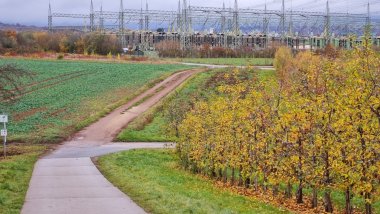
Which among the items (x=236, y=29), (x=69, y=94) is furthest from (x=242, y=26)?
(x=69, y=94)

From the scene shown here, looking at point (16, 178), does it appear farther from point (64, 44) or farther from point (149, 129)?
point (64, 44)

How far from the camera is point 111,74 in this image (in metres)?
83.8

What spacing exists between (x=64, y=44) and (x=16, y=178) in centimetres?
10749

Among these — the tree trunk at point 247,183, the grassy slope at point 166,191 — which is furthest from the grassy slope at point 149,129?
the tree trunk at point 247,183

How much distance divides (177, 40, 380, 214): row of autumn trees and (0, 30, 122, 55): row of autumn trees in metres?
97.2

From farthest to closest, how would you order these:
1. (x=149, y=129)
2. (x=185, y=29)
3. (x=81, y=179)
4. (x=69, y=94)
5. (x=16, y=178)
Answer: (x=185, y=29)
(x=69, y=94)
(x=149, y=129)
(x=16, y=178)
(x=81, y=179)

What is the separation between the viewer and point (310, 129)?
1922 cm

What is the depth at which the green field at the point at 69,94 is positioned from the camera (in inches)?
1837

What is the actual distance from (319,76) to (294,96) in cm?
142

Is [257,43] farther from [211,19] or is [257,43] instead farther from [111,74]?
[111,74]

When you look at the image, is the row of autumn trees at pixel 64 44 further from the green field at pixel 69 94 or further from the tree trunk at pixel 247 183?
the tree trunk at pixel 247 183

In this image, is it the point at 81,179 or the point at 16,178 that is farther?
the point at 16,178

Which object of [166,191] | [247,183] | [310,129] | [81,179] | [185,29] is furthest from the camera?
[185,29]

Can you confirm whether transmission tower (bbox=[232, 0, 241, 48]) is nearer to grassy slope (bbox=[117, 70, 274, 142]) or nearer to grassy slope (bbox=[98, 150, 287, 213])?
grassy slope (bbox=[117, 70, 274, 142])
